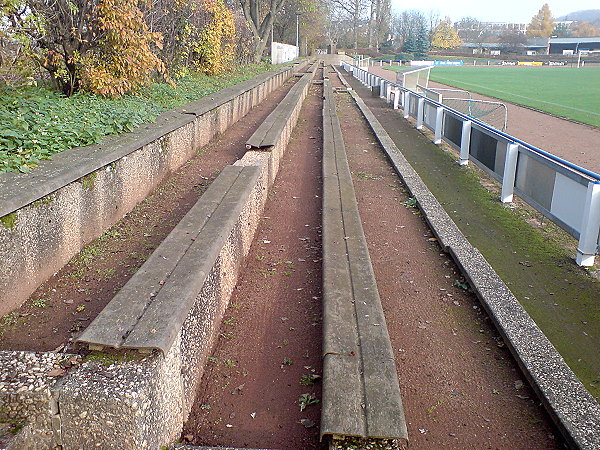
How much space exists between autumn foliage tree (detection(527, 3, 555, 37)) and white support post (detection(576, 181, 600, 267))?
561ft

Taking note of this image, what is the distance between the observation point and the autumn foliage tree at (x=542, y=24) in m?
159

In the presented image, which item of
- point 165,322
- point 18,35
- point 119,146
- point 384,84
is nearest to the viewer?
point 165,322

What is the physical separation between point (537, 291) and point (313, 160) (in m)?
6.21

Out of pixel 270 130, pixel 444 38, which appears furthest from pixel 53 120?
pixel 444 38

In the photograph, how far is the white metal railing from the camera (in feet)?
19.0

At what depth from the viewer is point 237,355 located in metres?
4.01

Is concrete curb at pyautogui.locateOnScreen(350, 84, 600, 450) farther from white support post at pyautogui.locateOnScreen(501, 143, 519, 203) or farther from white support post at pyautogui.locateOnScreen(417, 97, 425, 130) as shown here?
white support post at pyautogui.locateOnScreen(417, 97, 425, 130)

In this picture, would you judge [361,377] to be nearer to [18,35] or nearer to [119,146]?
[119,146]

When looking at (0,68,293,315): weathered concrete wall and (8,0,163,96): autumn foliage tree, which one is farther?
(8,0,163,96): autumn foliage tree

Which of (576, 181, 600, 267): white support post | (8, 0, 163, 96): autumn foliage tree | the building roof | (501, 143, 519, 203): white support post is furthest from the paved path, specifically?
the building roof

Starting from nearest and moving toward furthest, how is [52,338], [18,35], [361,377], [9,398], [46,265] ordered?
[9,398]
[361,377]
[52,338]
[46,265]
[18,35]

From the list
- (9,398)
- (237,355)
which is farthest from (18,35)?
(9,398)

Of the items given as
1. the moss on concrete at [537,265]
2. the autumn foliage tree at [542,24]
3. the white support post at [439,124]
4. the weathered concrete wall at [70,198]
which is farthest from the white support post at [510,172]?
the autumn foliage tree at [542,24]

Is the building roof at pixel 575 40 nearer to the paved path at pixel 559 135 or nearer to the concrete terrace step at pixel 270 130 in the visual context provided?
the paved path at pixel 559 135
